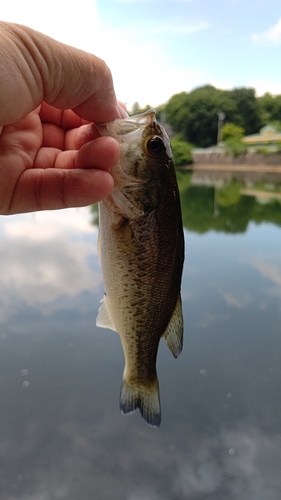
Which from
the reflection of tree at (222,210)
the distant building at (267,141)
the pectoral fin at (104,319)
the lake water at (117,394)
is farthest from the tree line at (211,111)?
the pectoral fin at (104,319)

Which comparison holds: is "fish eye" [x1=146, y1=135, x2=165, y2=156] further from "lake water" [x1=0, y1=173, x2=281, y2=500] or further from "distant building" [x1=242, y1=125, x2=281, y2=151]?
"distant building" [x1=242, y1=125, x2=281, y2=151]

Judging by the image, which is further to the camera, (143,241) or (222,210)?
(222,210)

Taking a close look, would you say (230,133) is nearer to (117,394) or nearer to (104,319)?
(117,394)

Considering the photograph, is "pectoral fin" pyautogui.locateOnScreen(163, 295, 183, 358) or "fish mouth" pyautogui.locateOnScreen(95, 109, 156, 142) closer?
"fish mouth" pyautogui.locateOnScreen(95, 109, 156, 142)

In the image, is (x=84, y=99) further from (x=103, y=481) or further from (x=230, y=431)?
(x=230, y=431)

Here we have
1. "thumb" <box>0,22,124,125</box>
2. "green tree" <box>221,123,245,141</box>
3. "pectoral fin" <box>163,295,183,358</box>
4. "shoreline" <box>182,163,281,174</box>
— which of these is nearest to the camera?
"thumb" <box>0,22,124,125</box>

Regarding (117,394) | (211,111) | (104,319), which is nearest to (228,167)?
(211,111)

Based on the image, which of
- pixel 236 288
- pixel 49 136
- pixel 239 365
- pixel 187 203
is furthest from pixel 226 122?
pixel 49 136

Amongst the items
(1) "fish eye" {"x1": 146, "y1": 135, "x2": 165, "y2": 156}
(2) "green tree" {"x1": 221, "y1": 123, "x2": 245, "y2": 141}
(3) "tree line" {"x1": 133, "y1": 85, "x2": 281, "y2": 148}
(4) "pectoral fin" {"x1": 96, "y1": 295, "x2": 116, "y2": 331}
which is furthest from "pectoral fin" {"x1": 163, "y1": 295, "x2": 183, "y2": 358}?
(2) "green tree" {"x1": 221, "y1": 123, "x2": 245, "y2": 141}
